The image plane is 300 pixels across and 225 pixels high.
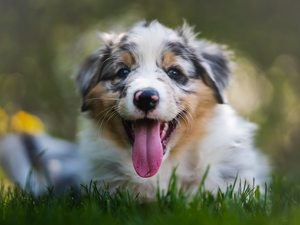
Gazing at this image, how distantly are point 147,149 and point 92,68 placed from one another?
3.89 ft

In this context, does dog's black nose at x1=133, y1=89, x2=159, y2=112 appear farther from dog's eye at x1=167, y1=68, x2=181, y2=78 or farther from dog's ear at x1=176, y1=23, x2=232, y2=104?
dog's ear at x1=176, y1=23, x2=232, y2=104

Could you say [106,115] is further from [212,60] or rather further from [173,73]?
[212,60]

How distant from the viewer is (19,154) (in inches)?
183

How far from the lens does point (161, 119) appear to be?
2625 millimetres

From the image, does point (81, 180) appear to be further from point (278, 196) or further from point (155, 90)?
point (278, 196)

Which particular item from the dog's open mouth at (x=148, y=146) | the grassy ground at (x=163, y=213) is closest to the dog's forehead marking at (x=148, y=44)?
the dog's open mouth at (x=148, y=146)

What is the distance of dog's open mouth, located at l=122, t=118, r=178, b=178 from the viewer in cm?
262

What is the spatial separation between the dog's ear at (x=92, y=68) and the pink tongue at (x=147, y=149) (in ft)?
2.69

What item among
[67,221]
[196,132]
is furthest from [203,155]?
[67,221]

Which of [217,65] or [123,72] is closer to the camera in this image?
[123,72]

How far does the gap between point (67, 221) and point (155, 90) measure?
1188mm

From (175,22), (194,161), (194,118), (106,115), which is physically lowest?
(194,161)

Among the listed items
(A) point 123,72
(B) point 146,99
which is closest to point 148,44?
(A) point 123,72

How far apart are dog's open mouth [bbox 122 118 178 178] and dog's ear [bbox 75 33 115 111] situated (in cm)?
75
